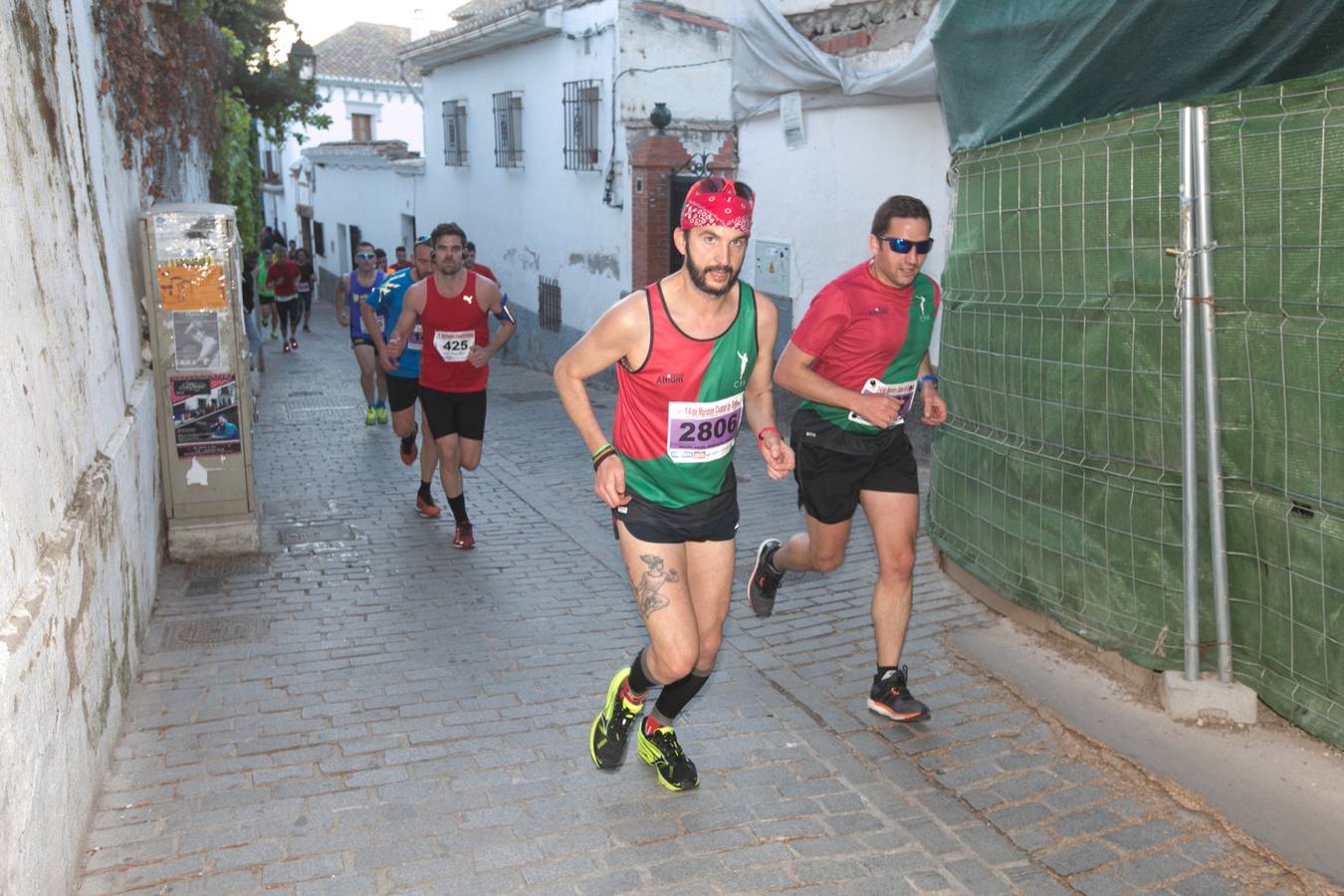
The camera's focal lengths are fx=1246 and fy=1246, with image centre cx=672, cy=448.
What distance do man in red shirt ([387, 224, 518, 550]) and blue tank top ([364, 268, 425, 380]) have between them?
116cm

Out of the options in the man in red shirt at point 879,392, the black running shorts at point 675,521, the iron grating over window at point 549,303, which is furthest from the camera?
the iron grating over window at point 549,303

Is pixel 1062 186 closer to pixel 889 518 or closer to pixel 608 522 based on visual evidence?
pixel 889 518

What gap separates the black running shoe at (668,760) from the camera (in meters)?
4.39

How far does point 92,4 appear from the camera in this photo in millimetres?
7023

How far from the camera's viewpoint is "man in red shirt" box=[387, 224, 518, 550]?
7699mm

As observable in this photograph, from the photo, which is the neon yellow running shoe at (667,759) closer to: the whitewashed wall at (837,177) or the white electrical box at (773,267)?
the whitewashed wall at (837,177)

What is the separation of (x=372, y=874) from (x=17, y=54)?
9.91ft

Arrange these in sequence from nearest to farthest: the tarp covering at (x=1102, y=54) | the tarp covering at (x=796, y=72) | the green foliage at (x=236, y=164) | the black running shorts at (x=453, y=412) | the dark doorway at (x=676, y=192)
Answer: the tarp covering at (x=1102, y=54) < the black running shorts at (x=453, y=412) < the tarp covering at (x=796, y=72) < the dark doorway at (x=676, y=192) < the green foliage at (x=236, y=164)

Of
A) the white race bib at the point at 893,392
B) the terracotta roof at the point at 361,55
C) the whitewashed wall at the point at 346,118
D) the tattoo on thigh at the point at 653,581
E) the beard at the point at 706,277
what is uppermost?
the terracotta roof at the point at 361,55

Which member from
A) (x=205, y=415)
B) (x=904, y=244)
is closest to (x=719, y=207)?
(x=904, y=244)

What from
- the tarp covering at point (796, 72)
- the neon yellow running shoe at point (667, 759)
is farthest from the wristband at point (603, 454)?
the tarp covering at point (796, 72)

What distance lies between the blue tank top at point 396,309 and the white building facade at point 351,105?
108 feet

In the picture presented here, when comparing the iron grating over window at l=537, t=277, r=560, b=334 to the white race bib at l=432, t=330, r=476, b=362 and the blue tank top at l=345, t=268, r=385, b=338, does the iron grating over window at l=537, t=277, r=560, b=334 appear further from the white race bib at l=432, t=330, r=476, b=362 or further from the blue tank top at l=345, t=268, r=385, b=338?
the white race bib at l=432, t=330, r=476, b=362

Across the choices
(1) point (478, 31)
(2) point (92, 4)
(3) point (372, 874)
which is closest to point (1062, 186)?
(3) point (372, 874)
